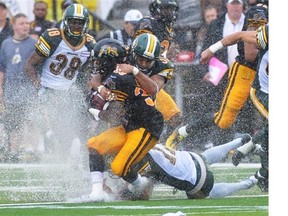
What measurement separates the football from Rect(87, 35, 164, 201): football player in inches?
8.2

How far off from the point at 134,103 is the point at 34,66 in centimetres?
254

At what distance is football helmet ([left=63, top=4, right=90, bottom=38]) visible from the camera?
355 inches

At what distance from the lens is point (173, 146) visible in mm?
9289

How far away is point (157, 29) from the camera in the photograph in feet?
29.3

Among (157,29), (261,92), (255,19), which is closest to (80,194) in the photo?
(261,92)

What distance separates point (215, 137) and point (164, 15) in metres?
2.06

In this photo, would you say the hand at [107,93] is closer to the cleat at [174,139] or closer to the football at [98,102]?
the football at [98,102]

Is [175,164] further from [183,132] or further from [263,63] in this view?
[183,132]

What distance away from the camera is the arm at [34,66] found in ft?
31.0

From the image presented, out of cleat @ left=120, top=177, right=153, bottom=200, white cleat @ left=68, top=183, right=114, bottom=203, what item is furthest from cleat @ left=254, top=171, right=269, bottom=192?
white cleat @ left=68, top=183, right=114, bottom=203
